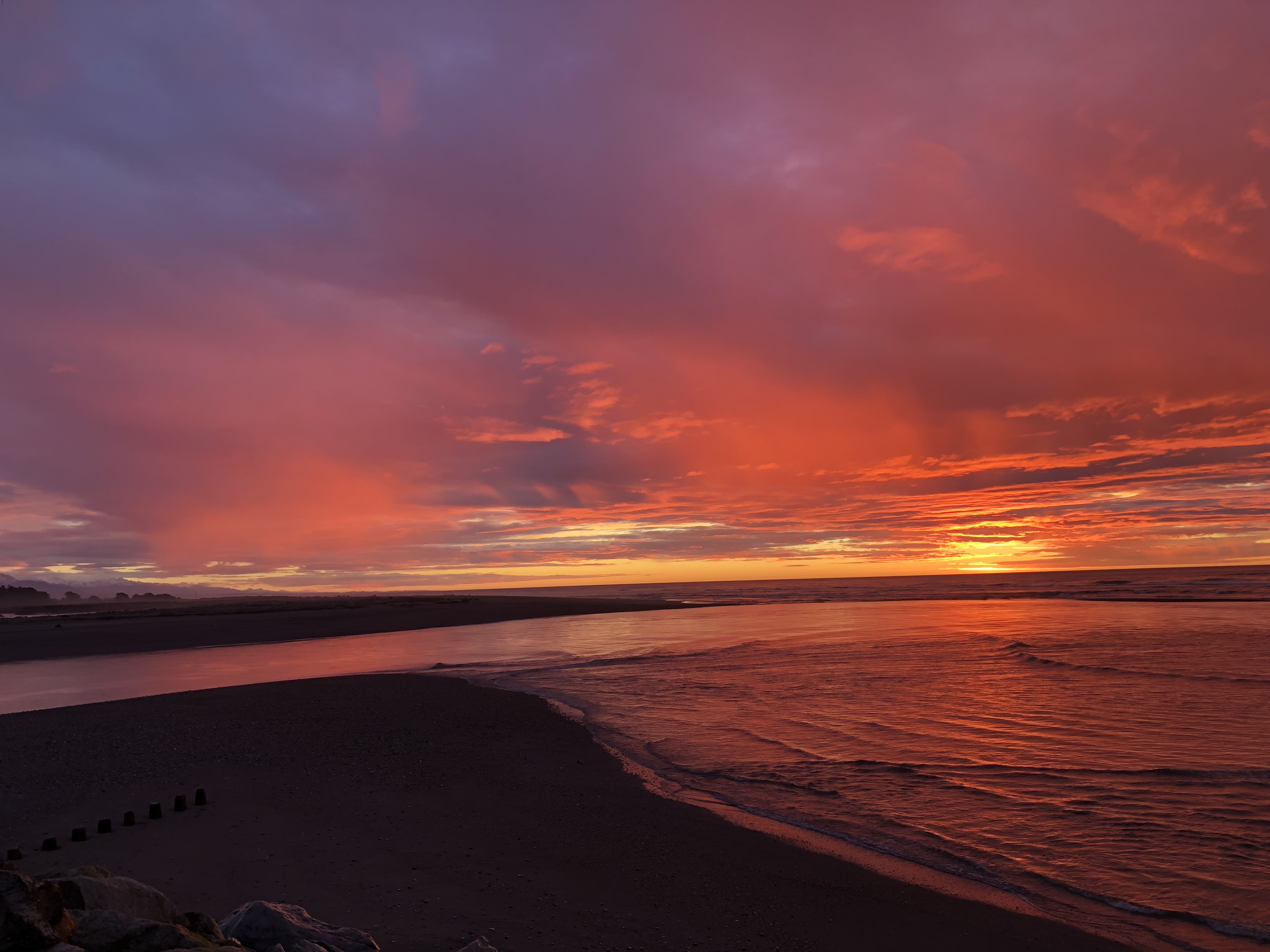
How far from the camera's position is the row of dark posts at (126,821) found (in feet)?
27.0

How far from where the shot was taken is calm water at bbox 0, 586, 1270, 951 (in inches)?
319

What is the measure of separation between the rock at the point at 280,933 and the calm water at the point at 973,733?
605cm

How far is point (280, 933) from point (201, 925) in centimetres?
54

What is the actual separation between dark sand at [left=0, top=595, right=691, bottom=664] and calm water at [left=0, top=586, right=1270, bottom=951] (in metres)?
6.73

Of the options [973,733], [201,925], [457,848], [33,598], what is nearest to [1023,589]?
[973,733]

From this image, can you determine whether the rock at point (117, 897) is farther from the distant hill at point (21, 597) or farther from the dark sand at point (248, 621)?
the distant hill at point (21, 597)

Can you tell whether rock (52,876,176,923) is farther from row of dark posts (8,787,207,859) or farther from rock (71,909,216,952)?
row of dark posts (8,787,207,859)

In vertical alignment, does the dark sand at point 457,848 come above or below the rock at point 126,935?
below

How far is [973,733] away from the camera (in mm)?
14742

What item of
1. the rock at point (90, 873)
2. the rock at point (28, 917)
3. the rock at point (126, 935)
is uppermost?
the rock at point (28, 917)

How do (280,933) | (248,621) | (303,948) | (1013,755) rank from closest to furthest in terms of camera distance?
(303,948)
(280,933)
(1013,755)
(248,621)

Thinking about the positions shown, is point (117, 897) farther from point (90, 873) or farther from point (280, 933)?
point (280, 933)

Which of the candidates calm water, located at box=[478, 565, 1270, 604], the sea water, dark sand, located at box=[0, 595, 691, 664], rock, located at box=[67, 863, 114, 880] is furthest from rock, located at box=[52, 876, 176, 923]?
calm water, located at box=[478, 565, 1270, 604]

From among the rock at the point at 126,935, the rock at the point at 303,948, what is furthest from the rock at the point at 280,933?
the rock at the point at 126,935
